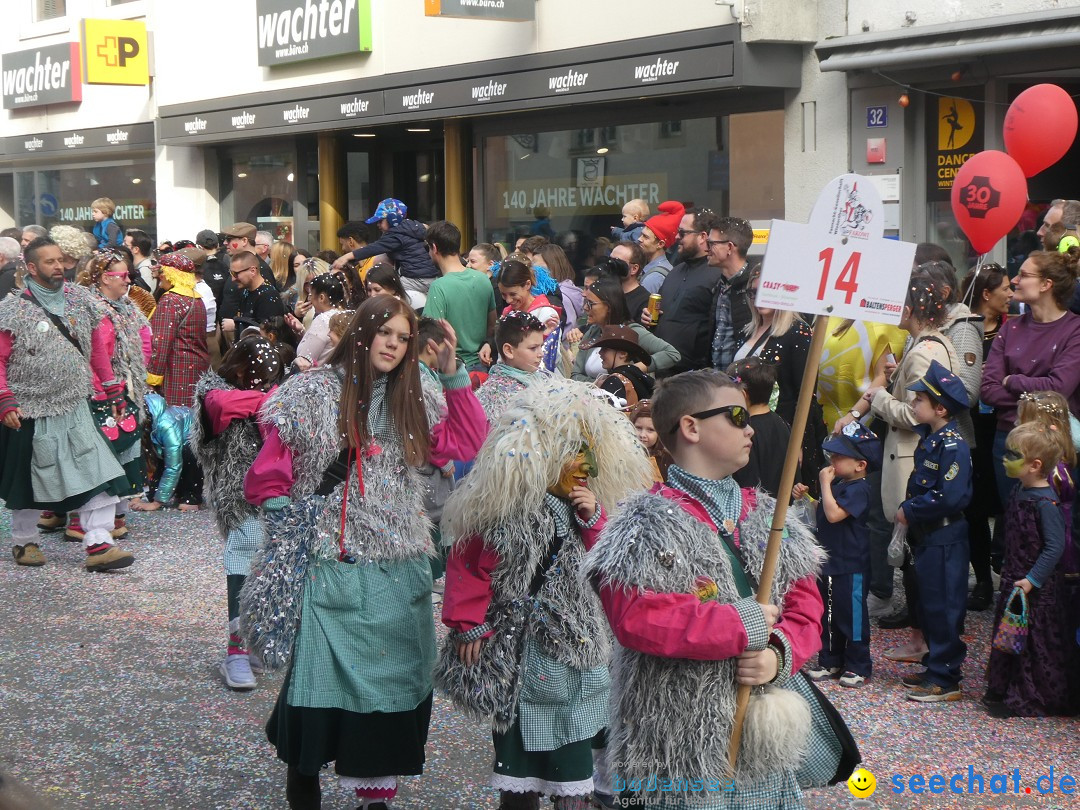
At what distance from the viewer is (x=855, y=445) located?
6277 millimetres

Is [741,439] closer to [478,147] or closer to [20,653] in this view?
[20,653]

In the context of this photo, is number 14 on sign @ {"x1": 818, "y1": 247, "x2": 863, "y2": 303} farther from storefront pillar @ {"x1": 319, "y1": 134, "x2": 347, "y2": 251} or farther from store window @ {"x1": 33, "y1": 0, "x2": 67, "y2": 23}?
store window @ {"x1": 33, "y1": 0, "x2": 67, "y2": 23}

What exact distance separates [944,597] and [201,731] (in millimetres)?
3456

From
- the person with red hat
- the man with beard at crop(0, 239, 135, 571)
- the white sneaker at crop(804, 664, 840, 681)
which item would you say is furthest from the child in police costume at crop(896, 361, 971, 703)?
the man with beard at crop(0, 239, 135, 571)

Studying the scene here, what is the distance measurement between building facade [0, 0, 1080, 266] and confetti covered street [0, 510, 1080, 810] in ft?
16.0

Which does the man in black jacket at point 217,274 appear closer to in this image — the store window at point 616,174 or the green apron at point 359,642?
the store window at point 616,174

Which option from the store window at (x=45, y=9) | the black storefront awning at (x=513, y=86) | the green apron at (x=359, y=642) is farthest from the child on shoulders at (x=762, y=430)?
the store window at (x=45, y=9)

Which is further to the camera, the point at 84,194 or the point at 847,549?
the point at 84,194

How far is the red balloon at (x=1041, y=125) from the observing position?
26.3ft

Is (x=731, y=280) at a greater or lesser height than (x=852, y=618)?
greater

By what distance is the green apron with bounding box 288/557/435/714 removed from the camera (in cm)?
434

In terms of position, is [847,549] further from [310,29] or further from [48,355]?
[310,29]

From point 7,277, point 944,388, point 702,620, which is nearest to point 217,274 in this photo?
point 7,277

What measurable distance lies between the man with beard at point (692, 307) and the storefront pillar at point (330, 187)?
9799 mm
